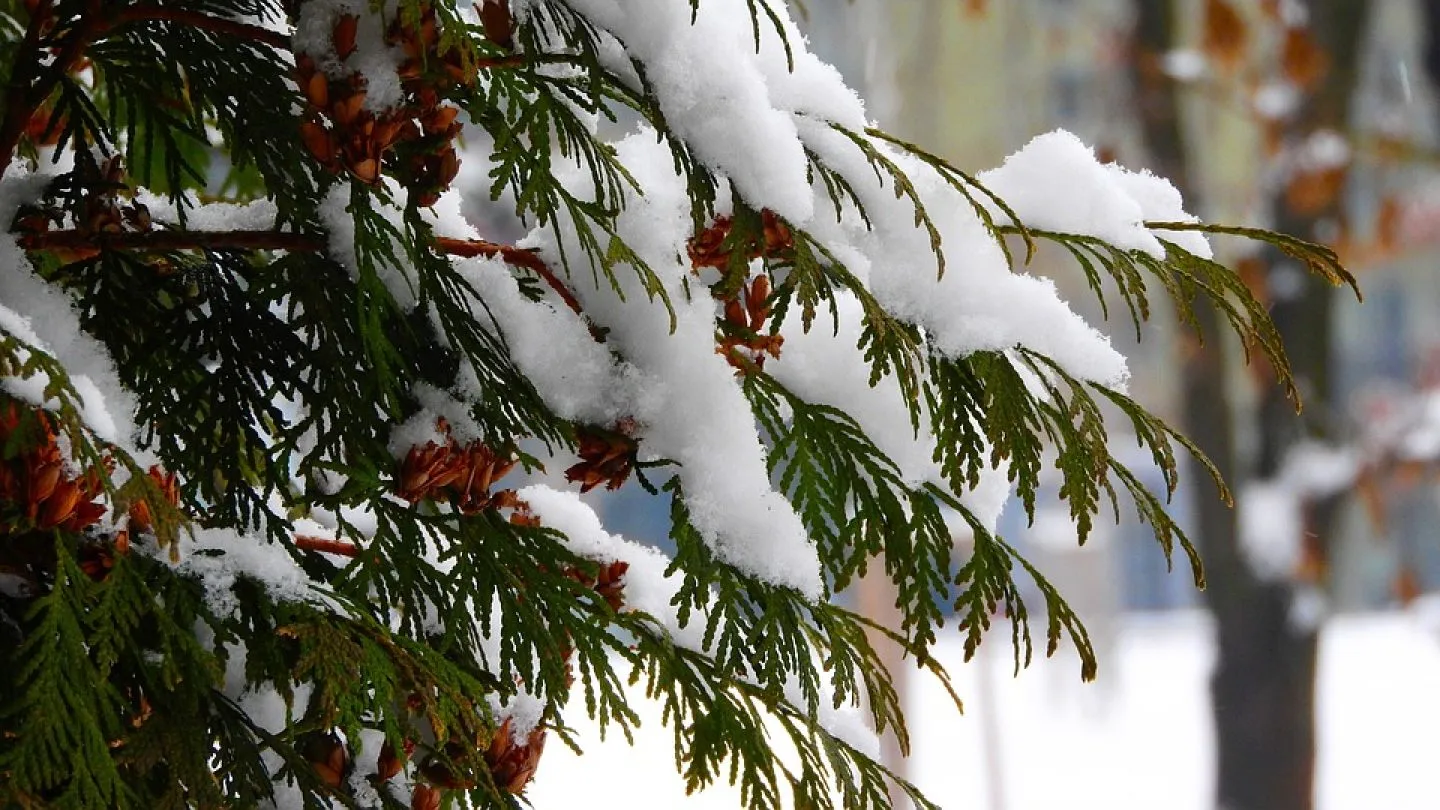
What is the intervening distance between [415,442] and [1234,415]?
11.2 ft

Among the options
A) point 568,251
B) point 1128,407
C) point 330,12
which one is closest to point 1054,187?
point 1128,407

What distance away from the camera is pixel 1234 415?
3.74 m

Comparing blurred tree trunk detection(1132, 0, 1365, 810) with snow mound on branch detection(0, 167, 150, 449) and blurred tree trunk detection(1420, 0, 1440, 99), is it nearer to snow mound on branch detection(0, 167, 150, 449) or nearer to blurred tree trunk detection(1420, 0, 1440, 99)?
blurred tree trunk detection(1420, 0, 1440, 99)

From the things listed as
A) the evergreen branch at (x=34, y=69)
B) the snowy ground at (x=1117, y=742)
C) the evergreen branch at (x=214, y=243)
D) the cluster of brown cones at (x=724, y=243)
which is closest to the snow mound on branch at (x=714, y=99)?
the cluster of brown cones at (x=724, y=243)

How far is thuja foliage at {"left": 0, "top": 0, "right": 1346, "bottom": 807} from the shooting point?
660 mm

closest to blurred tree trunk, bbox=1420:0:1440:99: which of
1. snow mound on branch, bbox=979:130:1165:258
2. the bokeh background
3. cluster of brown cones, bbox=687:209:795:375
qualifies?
the bokeh background

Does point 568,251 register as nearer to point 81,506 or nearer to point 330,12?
point 330,12

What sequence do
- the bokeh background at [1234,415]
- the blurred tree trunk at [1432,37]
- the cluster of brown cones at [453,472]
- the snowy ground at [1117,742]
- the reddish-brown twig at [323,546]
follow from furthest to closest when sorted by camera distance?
the snowy ground at [1117,742] < the bokeh background at [1234,415] < the blurred tree trunk at [1432,37] < the reddish-brown twig at [323,546] < the cluster of brown cones at [453,472]

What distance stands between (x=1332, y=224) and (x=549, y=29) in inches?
126

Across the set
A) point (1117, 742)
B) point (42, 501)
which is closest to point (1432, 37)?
point (42, 501)

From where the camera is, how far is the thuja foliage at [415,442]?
660mm

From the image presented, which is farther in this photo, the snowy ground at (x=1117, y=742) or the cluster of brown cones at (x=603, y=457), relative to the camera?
the snowy ground at (x=1117, y=742)

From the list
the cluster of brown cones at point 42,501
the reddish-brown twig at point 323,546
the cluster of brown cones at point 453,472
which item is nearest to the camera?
the cluster of brown cones at point 42,501

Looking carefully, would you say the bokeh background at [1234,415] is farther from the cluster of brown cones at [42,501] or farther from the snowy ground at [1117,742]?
the cluster of brown cones at [42,501]
